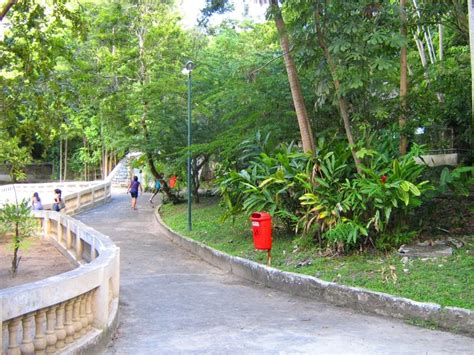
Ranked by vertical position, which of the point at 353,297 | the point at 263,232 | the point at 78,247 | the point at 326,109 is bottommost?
the point at 353,297

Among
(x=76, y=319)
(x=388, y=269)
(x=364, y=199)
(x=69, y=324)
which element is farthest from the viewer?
(x=364, y=199)

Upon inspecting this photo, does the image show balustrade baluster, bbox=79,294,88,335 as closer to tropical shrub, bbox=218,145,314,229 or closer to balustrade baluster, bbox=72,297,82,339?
balustrade baluster, bbox=72,297,82,339

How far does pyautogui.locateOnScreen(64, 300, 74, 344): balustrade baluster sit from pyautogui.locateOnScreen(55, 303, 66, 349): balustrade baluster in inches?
4.5

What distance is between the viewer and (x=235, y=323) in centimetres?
724

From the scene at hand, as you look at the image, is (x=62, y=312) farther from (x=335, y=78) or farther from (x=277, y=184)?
(x=277, y=184)

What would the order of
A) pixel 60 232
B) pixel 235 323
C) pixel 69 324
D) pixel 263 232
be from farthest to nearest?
pixel 60 232 → pixel 263 232 → pixel 235 323 → pixel 69 324

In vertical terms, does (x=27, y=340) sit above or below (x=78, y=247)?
above

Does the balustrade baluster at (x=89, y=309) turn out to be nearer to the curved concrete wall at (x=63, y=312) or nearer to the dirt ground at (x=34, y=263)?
the curved concrete wall at (x=63, y=312)

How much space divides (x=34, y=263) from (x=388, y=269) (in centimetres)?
906

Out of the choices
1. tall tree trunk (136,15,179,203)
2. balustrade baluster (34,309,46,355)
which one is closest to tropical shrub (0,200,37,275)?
balustrade baluster (34,309,46,355)

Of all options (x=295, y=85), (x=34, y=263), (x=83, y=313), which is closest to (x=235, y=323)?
(x=83, y=313)

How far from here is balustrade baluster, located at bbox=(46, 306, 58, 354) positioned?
4.74 meters

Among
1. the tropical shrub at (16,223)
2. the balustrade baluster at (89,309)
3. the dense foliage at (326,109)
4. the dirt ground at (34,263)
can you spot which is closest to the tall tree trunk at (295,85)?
the dense foliage at (326,109)

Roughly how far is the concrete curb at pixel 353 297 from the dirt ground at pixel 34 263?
400 cm
